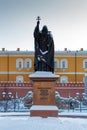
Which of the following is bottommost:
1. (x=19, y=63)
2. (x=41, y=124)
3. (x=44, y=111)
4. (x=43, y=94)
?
(x=41, y=124)

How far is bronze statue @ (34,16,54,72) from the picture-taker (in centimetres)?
1678

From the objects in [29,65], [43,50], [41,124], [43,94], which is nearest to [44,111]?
[43,94]

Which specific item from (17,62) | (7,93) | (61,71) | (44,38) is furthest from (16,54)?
(44,38)

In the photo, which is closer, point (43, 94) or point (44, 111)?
Result: point (44, 111)

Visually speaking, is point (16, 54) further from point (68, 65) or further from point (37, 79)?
point (37, 79)

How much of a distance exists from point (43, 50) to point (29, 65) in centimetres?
4823

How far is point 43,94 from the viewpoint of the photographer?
16312 mm

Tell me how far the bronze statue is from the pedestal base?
1.42 m

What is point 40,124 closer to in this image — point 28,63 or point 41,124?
point 41,124

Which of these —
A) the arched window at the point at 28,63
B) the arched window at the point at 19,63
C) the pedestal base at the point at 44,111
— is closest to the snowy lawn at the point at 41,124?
the pedestal base at the point at 44,111

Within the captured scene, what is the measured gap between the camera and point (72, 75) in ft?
210

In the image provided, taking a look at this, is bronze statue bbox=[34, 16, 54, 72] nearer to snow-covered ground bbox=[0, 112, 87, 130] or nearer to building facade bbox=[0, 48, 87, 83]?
snow-covered ground bbox=[0, 112, 87, 130]

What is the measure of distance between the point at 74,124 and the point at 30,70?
50529 mm

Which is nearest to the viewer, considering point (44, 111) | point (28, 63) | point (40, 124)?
point (40, 124)
